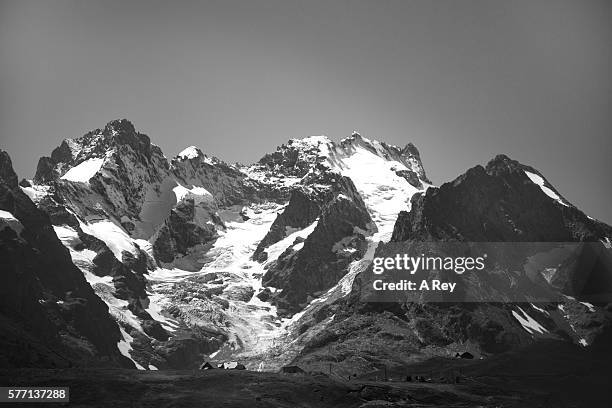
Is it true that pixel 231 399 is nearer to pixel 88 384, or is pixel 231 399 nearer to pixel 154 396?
pixel 154 396

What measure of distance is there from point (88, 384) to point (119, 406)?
1650 cm

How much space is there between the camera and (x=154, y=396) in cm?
19700

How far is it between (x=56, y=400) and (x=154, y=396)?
2252 cm

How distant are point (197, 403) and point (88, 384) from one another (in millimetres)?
28213

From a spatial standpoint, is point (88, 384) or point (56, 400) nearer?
point (56, 400)

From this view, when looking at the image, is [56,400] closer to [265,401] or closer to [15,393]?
[15,393]

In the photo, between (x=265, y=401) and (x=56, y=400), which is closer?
(x=56, y=400)

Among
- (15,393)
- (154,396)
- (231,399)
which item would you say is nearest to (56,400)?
(15,393)

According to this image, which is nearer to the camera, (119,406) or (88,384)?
(119,406)

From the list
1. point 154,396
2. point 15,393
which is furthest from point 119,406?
point 15,393

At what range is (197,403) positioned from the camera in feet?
630

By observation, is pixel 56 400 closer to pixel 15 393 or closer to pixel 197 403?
pixel 15 393

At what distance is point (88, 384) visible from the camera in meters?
200

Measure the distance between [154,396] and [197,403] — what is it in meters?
11.8
